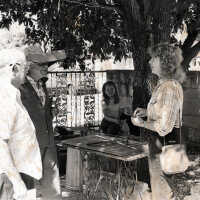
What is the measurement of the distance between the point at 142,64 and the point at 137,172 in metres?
1.38

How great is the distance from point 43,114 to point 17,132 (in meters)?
1.50

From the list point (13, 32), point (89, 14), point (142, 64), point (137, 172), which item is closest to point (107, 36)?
point (89, 14)

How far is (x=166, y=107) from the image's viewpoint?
3.82 metres

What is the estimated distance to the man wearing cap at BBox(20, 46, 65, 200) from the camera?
371 centimetres

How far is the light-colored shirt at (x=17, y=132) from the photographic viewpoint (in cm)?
221

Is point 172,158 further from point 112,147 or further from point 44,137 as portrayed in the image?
point 44,137

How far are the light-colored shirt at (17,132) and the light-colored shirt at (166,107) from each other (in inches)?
69.1

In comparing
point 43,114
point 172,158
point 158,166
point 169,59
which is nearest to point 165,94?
point 169,59

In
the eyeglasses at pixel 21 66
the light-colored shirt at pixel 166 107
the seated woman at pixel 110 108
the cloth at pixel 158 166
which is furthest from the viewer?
the seated woman at pixel 110 108

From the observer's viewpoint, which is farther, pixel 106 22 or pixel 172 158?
pixel 106 22

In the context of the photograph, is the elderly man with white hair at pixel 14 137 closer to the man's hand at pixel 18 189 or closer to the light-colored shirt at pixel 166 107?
the man's hand at pixel 18 189

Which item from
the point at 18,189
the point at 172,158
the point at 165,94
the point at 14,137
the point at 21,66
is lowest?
the point at 172,158

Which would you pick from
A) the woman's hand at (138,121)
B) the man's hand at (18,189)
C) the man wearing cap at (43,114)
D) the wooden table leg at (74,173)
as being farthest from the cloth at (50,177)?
the man's hand at (18,189)

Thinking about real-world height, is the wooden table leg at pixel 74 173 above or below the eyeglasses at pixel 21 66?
below
